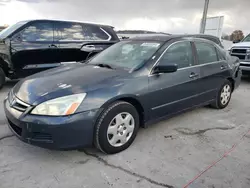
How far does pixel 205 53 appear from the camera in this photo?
409 cm

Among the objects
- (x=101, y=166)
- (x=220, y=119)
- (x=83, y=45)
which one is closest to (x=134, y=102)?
(x=101, y=166)

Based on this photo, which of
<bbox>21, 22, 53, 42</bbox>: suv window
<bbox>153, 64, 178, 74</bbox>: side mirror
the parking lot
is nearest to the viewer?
the parking lot

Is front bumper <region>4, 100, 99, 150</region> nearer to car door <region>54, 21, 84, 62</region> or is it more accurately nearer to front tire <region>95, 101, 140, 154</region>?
front tire <region>95, 101, 140, 154</region>

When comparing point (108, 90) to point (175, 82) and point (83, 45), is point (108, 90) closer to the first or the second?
point (175, 82)

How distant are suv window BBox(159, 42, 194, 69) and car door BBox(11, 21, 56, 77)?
11.8 feet

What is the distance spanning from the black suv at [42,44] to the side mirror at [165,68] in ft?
11.9

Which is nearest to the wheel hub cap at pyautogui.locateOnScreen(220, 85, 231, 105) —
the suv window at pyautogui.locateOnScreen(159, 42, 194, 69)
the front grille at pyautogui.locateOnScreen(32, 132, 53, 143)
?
the suv window at pyautogui.locateOnScreen(159, 42, 194, 69)

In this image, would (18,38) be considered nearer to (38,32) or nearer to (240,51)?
(38,32)

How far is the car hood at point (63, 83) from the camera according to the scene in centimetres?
254

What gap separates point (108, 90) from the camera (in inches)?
105

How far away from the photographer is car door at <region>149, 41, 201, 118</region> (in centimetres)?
317

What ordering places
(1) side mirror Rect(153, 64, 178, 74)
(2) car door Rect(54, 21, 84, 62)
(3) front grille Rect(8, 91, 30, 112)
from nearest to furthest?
(3) front grille Rect(8, 91, 30, 112) → (1) side mirror Rect(153, 64, 178, 74) → (2) car door Rect(54, 21, 84, 62)

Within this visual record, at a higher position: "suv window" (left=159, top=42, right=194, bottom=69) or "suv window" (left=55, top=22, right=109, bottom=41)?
"suv window" (left=55, top=22, right=109, bottom=41)

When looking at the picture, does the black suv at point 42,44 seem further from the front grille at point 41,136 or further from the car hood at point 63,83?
the front grille at point 41,136
